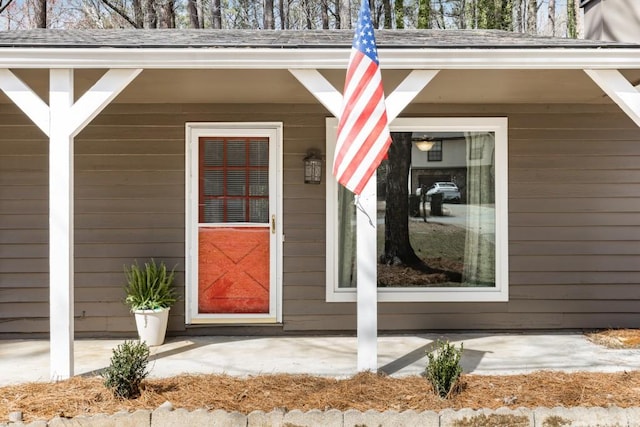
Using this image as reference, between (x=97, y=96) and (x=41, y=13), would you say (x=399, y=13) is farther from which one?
(x=97, y=96)

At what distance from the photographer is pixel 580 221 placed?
5434 millimetres

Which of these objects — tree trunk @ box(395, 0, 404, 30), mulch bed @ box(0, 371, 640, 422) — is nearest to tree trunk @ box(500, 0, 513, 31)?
tree trunk @ box(395, 0, 404, 30)

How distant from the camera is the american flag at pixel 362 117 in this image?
3.61 m

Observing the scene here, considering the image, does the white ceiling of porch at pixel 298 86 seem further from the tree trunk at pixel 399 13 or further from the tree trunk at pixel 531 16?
the tree trunk at pixel 531 16

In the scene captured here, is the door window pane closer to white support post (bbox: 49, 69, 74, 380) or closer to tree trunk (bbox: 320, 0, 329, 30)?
white support post (bbox: 49, 69, 74, 380)

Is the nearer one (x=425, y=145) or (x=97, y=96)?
(x=97, y=96)

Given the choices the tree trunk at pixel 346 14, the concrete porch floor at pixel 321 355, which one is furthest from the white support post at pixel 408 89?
the tree trunk at pixel 346 14

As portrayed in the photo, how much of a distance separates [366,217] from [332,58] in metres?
1.11

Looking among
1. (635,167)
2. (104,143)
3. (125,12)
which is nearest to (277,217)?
(104,143)

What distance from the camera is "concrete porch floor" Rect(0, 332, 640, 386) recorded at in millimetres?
4223

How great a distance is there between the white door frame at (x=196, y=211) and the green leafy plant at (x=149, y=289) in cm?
27

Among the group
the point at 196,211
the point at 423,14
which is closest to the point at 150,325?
the point at 196,211

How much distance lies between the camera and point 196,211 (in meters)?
5.38

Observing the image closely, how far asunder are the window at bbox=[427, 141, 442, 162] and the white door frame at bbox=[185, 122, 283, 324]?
1.41m
